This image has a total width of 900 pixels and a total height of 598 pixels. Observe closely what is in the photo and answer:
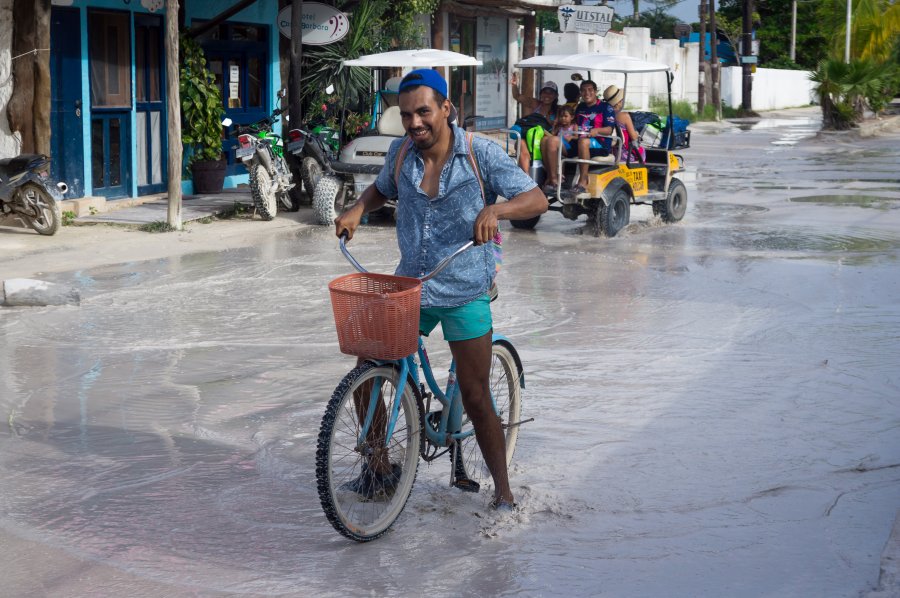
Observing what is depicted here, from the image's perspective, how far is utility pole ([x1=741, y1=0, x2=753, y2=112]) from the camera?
155 feet

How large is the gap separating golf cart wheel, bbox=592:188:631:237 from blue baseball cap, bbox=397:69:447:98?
9079 millimetres

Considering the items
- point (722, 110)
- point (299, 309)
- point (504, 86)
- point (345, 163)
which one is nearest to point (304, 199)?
point (345, 163)

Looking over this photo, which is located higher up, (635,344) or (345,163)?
(345,163)

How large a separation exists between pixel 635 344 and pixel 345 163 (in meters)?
7.02

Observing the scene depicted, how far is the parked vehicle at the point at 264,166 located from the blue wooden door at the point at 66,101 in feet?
5.99

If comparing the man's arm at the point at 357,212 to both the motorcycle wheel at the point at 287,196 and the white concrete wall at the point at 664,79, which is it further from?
the white concrete wall at the point at 664,79

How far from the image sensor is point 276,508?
5133mm

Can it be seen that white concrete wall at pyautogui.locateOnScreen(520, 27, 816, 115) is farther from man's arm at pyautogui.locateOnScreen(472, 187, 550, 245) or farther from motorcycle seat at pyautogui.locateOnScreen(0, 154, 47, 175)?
man's arm at pyautogui.locateOnScreen(472, 187, 550, 245)

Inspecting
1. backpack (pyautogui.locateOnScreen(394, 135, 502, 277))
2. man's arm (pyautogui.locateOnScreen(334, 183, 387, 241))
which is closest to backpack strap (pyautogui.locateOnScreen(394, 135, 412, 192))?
backpack (pyautogui.locateOnScreen(394, 135, 502, 277))

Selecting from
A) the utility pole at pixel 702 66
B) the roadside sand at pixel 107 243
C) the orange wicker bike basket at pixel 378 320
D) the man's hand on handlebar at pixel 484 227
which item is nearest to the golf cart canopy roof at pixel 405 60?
the roadside sand at pixel 107 243

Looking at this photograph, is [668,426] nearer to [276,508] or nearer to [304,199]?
[276,508]

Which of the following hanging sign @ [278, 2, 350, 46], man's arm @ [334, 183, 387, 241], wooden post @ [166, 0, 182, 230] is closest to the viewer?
man's arm @ [334, 183, 387, 241]

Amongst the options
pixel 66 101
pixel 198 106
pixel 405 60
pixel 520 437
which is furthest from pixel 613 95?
pixel 520 437

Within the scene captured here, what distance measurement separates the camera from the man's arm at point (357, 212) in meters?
4.77
